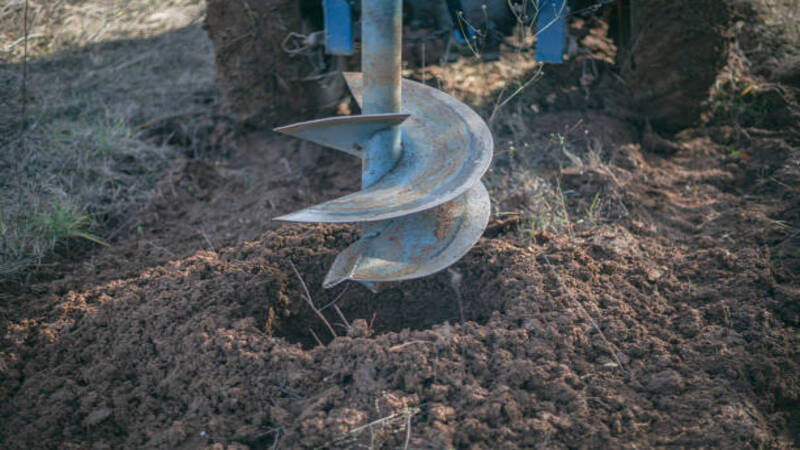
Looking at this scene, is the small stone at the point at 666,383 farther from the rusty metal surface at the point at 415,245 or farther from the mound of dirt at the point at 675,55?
the mound of dirt at the point at 675,55

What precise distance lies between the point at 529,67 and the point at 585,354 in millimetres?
2418

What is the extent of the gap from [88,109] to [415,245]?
2.58 metres

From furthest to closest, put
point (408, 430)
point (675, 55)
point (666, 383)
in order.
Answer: point (675, 55) → point (666, 383) → point (408, 430)

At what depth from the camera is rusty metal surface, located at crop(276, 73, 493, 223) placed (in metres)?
2.06

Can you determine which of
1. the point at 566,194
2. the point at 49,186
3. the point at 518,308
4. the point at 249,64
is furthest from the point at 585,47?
the point at 49,186

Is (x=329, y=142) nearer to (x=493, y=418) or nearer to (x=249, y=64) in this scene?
(x=493, y=418)

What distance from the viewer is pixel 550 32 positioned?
3033mm

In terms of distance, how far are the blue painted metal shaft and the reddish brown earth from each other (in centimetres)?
52

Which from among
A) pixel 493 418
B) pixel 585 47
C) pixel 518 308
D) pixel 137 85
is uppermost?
pixel 585 47

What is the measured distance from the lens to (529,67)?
4.11 meters

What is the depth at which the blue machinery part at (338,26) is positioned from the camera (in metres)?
3.02

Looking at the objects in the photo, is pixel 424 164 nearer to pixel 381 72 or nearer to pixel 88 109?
pixel 381 72

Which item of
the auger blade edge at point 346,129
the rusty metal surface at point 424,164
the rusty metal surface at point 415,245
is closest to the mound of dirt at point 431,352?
the rusty metal surface at point 415,245

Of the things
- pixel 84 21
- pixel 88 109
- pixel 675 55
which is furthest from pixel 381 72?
pixel 84 21
